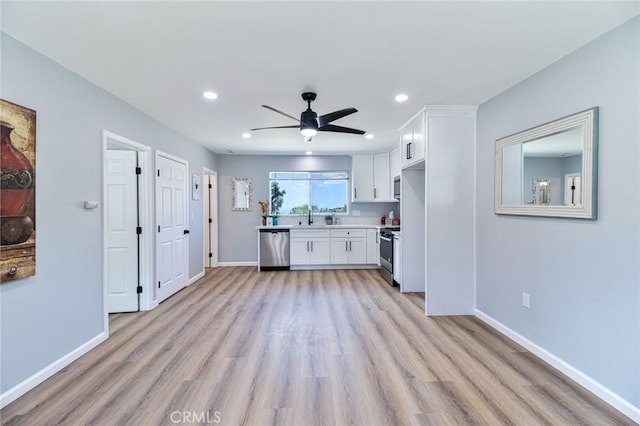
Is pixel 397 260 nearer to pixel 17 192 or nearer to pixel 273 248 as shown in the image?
pixel 273 248

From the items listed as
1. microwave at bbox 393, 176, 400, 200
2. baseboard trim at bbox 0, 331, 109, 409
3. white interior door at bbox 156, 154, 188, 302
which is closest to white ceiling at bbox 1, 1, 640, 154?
white interior door at bbox 156, 154, 188, 302

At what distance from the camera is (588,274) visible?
209 cm

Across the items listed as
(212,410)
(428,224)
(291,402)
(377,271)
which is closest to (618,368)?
(428,224)

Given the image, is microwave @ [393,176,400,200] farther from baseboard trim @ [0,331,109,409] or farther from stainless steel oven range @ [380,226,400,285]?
baseboard trim @ [0,331,109,409]

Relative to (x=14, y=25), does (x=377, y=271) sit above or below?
below

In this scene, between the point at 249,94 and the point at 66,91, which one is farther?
the point at 249,94

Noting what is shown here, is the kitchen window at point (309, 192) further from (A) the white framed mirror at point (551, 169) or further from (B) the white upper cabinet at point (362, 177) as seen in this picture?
(A) the white framed mirror at point (551, 169)

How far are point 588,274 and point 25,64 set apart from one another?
14.1 ft

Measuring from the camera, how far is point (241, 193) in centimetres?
641

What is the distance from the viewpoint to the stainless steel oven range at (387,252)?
4883 mm

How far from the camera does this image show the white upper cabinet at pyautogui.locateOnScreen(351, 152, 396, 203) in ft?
20.0

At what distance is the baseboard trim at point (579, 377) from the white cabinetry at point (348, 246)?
10.2 ft

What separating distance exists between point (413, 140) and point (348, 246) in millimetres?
2755

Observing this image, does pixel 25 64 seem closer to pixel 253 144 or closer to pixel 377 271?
pixel 253 144
